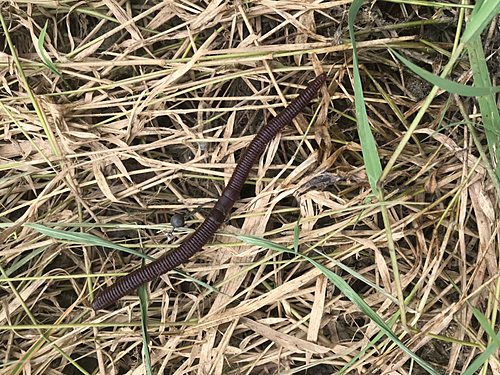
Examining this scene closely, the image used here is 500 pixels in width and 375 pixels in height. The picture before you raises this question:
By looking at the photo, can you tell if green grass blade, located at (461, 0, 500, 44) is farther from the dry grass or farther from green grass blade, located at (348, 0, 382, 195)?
the dry grass

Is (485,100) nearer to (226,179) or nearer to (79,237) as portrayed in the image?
(226,179)

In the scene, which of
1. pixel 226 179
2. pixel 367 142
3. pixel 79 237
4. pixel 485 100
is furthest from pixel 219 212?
pixel 485 100

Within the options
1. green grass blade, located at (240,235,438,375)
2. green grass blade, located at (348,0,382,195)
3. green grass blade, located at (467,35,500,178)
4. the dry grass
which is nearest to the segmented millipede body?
the dry grass

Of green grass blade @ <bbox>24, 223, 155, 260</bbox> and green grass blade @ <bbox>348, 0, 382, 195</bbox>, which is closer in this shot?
green grass blade @ <bbox>348, 0, 382, 195</bbox>

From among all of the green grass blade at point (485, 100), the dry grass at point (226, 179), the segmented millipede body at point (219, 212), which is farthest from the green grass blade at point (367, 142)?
the green grass blade at point (485, 100)

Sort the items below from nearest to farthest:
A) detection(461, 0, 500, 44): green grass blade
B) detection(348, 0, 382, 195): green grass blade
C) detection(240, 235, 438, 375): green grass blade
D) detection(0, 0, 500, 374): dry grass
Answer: detection(461, 0, 500, 44): green grass blade < detection(348, 0, 382, 195): green grass blade < detection(240, 235, 438, 375): green grass blade < detection(0, 0, 500, 374): dry grass

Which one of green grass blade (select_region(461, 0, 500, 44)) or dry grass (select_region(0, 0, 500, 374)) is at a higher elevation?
green grass blade (select_region(461, 0, 500, 44))
